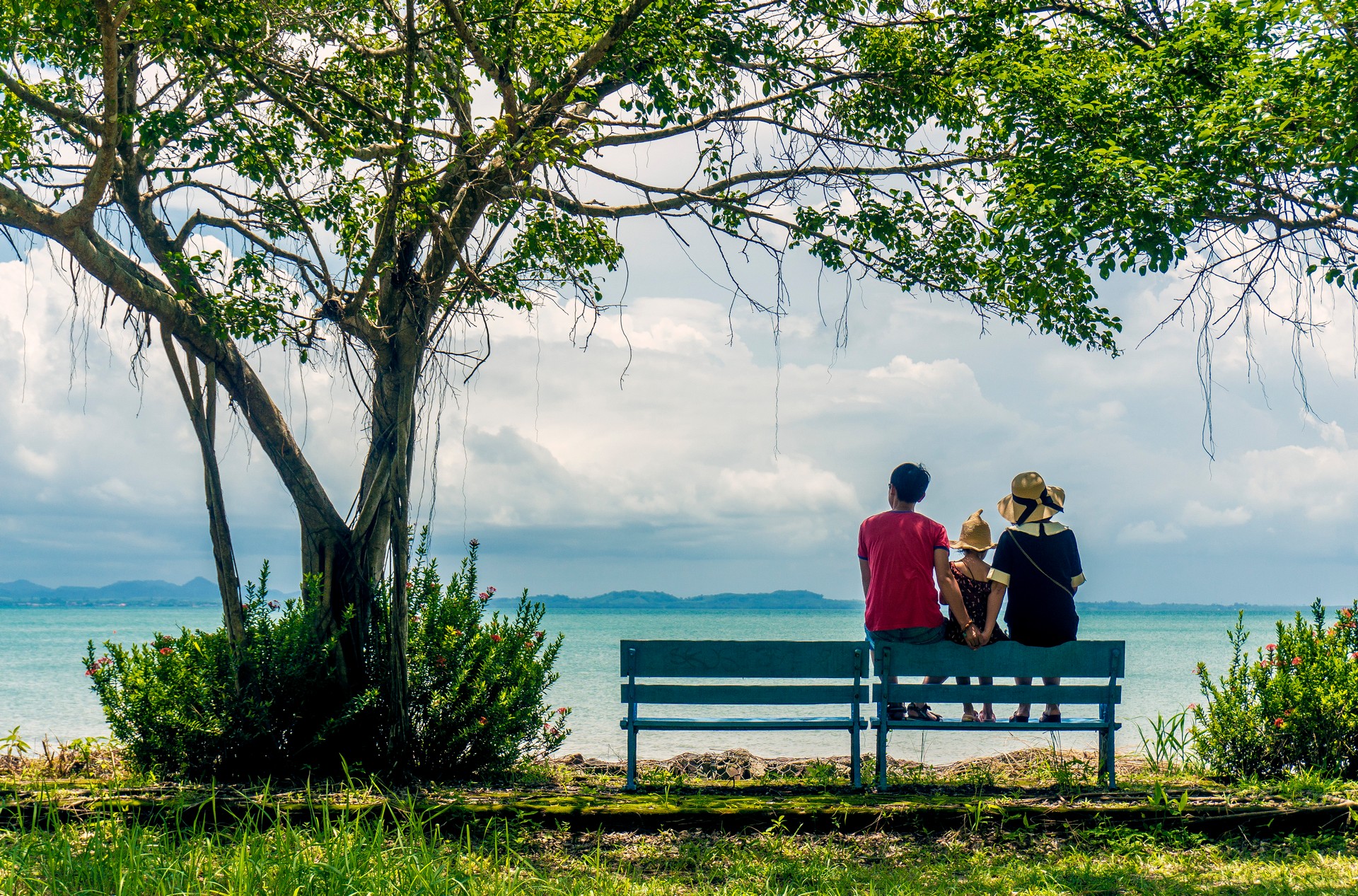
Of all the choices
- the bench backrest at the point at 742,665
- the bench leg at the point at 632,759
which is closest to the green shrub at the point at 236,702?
the bench leg at the point at 632,759

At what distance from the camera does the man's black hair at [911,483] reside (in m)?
5.83

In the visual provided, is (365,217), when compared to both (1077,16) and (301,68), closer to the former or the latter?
(301,68)

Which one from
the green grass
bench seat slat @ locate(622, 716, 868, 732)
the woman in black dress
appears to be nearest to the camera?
the green grass

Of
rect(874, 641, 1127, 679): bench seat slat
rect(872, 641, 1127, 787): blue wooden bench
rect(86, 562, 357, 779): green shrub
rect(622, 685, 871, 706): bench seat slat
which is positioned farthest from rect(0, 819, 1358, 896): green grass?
rect(86, 562, 357, 779): green shrub

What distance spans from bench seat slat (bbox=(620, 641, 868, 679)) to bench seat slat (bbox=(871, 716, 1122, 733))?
0.37m

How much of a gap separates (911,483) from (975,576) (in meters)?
0.84

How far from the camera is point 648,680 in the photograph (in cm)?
624

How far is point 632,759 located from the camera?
5.56 metres

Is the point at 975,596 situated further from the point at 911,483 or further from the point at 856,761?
the point at 856,761

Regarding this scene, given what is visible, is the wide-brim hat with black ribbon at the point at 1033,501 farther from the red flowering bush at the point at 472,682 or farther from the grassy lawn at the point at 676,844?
the red flowering bush at the point at 472,682

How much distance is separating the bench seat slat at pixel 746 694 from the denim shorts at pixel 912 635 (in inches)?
13.9

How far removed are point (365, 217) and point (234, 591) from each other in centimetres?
293

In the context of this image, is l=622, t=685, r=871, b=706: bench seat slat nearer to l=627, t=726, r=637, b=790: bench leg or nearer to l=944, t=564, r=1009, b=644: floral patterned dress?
l=627, t=726, r=637, b=790: bench leg

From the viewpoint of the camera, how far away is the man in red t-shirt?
18.8 ft
